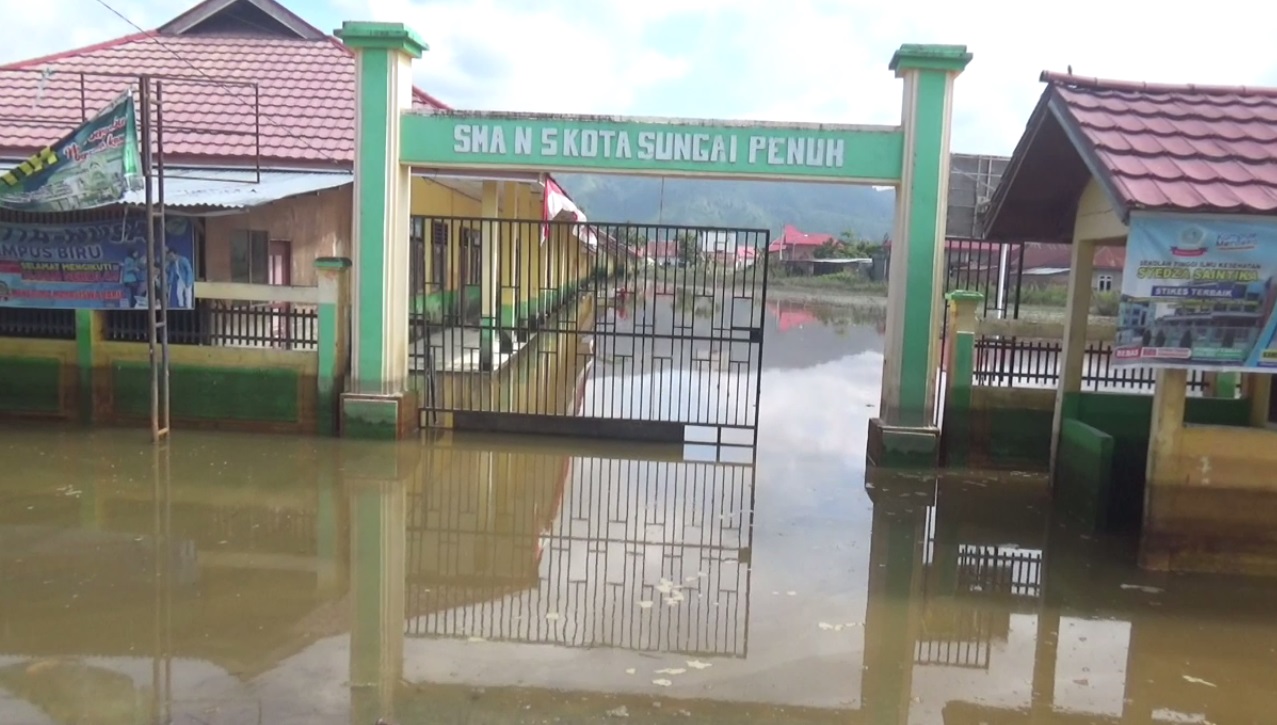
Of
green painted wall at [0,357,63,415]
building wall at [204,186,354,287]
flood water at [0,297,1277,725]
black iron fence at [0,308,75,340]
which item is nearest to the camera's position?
flood water at [0,297,1277,725]

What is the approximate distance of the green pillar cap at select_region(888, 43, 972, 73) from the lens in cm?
869

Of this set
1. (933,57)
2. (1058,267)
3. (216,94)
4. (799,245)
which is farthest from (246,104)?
(799,245)

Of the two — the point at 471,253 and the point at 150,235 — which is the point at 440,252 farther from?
the point at 471,253

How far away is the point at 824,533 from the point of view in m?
7.11

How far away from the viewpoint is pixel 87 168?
28.1 feet

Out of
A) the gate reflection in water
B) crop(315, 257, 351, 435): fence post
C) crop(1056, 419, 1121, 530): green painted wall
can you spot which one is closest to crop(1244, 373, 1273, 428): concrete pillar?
crop(1056, 419, 1121, 530): green painted wall

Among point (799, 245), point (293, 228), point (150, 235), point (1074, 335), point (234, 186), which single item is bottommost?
point (1074, 335)

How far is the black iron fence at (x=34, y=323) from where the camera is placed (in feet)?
33.2

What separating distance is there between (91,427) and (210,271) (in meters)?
3.05

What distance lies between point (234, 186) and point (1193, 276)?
9649 mm

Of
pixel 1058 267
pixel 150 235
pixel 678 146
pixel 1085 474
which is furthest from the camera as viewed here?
pixel 1058 267

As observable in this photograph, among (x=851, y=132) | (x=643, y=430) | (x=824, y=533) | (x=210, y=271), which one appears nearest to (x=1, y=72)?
(x=210, y=271)

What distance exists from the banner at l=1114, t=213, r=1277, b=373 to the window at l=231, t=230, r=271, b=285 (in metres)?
9.89

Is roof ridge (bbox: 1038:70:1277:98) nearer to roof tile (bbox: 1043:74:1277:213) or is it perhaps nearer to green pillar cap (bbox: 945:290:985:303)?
roof tile (bbox: 1043:74:1277:213)
